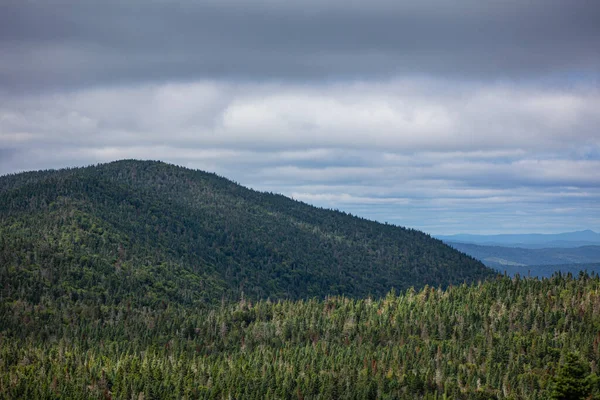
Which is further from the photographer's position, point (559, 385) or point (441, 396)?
point (441, 396)

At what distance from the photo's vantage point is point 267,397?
19862cm

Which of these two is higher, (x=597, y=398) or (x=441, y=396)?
(x=597, y=398)

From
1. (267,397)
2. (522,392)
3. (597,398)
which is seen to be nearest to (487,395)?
(522,392)

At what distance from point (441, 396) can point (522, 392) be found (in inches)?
814

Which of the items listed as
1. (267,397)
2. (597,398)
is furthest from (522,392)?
(597,398)

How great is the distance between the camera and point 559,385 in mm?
116812

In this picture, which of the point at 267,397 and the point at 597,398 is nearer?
the point at 597,398

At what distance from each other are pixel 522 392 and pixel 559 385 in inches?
3254

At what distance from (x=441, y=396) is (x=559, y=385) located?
281 feet

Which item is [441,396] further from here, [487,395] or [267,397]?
[267,397]

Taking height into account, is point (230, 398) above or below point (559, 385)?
below

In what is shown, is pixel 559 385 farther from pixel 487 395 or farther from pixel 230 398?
pixel 230 398

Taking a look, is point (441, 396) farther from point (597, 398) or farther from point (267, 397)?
point (597, 398)

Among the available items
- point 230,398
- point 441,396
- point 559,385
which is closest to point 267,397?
point 230,398
